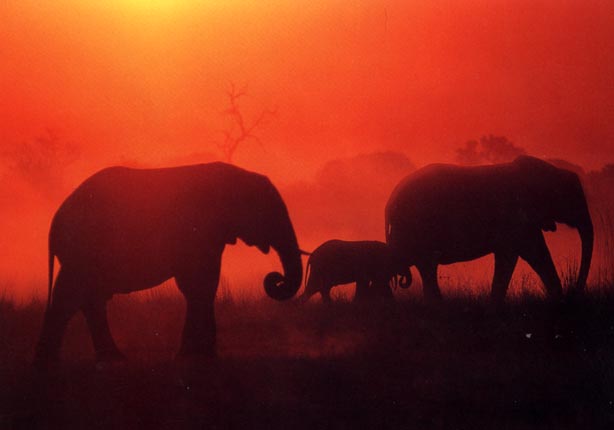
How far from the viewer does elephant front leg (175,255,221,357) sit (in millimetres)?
9445

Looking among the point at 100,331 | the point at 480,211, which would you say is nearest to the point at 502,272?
the point at 480,211

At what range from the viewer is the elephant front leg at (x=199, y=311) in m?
9.45

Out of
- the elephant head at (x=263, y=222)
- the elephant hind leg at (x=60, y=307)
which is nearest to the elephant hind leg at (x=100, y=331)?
the elephant hind leg at (x=60, y=307)

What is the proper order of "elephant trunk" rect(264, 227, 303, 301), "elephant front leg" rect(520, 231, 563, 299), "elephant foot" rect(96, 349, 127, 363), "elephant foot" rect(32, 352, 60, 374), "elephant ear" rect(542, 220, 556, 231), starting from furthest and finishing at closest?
"elephant ear" rect(542, 220, 556, 231) → "elephant front leg" rect(520, 231, 563, 299) → "elephant trunk" rect(264, 227, 303, 301) → "elephant foot" rect(96, 349, 127, 363) → "elephant foot" rect(32, 352, 60, 374)

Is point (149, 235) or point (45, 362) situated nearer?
point (45, 362)

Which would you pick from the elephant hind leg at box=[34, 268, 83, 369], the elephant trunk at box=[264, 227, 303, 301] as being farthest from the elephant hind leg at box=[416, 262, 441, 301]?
the elephant hind leg at box=[34, 268, 83, 369]

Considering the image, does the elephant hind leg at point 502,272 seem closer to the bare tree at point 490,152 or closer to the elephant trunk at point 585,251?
the elephant trunk at point 585,251

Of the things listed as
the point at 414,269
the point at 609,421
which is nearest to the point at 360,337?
the point at 609,421

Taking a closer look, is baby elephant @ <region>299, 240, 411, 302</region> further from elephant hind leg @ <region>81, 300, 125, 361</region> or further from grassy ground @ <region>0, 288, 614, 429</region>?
elephant hind leg @ <region>81, 300, 125, 361</region>

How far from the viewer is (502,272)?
12.7 meters

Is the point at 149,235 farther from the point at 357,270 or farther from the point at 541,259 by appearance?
the point at 541,259

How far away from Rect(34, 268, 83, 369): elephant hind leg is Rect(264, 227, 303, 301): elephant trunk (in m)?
1.53

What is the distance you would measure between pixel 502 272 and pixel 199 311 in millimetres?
4230

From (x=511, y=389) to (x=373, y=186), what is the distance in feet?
39.0
